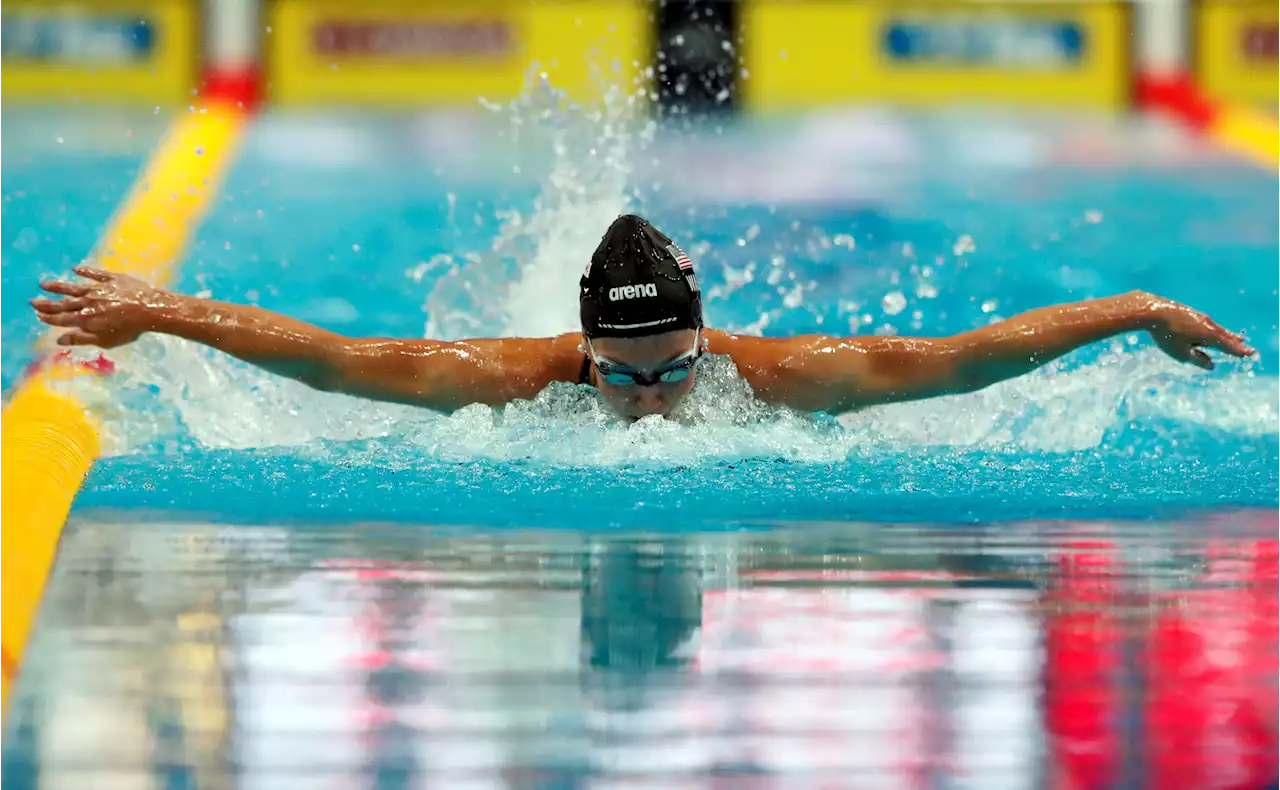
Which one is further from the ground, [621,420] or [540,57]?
[540,57]

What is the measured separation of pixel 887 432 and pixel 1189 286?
7.85ft

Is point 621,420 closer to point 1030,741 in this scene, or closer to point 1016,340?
point 1016,340

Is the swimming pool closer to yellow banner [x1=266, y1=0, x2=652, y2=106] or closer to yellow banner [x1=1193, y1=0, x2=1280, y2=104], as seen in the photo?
yellow banner [x1=266, y1=0, x2=652, y2=106]

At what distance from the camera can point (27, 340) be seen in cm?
515

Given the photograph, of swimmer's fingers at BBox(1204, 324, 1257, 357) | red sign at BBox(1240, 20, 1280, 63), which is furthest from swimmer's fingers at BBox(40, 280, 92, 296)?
red sign at BBox(1240, 20, 1280, 63)

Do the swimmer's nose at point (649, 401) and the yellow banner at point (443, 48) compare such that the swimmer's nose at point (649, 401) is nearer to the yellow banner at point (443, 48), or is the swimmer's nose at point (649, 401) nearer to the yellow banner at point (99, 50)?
the yellow banner at point (443, 48)

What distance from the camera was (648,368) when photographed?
3586 mm

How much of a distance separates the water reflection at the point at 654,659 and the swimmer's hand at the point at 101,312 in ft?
1.53

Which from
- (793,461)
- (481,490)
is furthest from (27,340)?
(793,461)

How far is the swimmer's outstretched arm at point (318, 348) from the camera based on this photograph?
11.9ft

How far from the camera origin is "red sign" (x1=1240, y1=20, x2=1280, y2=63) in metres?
10.4

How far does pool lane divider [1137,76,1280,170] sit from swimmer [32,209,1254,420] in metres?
5.19

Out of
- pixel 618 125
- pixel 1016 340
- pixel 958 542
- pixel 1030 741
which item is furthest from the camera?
pixel 618 125

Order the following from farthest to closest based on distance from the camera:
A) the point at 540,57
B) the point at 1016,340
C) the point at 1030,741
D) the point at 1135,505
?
the point at 540,57 < the point at 1016,340 < the point at 1135,505 < the point at 1030,741
